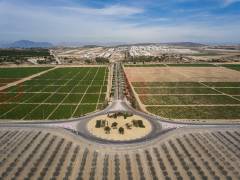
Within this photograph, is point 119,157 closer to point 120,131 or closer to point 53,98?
point 120,131

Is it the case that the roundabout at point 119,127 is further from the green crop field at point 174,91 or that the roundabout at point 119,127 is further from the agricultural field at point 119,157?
the green crop field at point 174,91

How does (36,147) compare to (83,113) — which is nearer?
(36,147)

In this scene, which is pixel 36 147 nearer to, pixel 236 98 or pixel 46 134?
pixel 46 134

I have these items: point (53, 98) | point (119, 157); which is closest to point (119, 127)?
point (119, 157)

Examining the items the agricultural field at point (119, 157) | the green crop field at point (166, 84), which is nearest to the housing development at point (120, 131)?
the agricultural field at point (119, 157)

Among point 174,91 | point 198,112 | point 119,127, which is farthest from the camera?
point 174,91

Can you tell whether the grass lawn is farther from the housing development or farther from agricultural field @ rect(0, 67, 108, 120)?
agricultural field @ rect(0, 67, 108, 120)

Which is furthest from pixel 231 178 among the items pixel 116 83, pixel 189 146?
pixel 116 83
